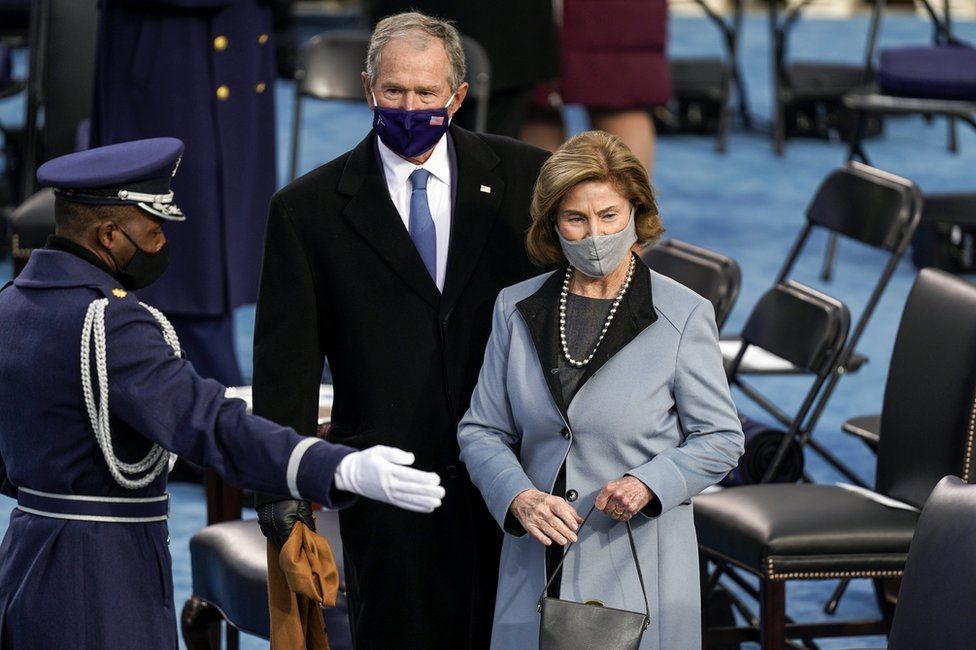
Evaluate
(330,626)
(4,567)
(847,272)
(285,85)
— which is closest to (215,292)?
(330,626)

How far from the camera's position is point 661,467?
3.01m

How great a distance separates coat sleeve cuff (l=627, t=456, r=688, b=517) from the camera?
299 centimetres

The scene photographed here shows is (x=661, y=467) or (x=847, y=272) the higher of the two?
(x=661, y=467)

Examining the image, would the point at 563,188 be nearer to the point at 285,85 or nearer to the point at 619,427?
the point at 619,427

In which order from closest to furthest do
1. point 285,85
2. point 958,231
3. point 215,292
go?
point 215,292 → point 958,231 → point 285,85

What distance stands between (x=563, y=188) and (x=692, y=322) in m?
0.34

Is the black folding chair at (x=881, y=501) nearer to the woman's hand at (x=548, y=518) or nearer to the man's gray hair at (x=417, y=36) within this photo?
the woman's hand at (x=548, y=518)

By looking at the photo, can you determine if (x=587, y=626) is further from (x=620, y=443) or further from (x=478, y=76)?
(x=478, y=76)

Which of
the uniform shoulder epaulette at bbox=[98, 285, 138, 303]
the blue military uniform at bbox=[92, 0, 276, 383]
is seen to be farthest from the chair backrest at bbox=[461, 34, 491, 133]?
the uniform shoulder epaulette at bbox=[98, 285, 138, 303]

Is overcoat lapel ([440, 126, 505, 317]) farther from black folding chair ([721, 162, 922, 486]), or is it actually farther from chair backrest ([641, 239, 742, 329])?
black folding chair ([721, 162, 922, 486])

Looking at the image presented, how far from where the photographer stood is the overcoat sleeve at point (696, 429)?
118 inches

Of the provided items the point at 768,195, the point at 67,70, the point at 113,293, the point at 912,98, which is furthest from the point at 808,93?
the point at 113,293

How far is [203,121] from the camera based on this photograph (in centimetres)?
541

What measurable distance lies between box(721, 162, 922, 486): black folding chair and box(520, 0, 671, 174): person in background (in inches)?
77.3
